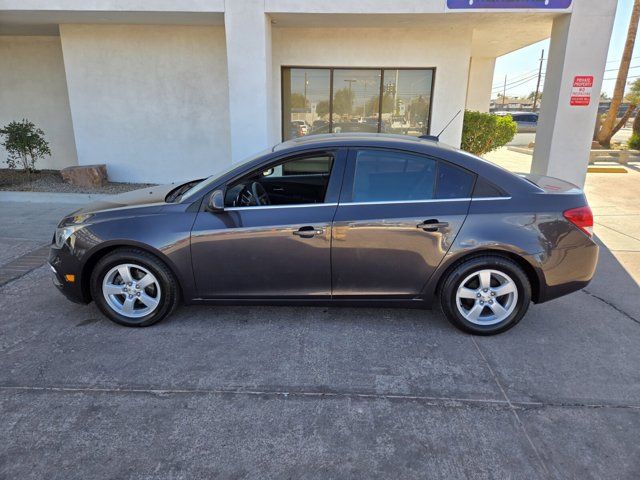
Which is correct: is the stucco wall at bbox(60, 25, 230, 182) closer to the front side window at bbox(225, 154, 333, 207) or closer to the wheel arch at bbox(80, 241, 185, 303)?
the front side window at bbox(225, 154, 333, 207)

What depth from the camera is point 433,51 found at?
9195 millimetres

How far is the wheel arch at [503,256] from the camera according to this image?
3.51 metres

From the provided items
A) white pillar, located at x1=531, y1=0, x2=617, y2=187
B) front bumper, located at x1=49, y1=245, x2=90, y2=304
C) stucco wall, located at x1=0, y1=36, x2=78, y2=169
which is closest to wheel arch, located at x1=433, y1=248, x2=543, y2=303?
front bumper, located at x1=49, y1=245, x2=90, y2=304

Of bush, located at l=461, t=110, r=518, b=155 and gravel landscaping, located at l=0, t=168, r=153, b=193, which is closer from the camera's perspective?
gravel landscaping, located at l=0, t=168, r=153, b=193

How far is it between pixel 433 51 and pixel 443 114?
134cm

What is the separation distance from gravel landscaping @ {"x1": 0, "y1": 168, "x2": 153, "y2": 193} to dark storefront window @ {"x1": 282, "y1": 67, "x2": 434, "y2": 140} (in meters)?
3.87

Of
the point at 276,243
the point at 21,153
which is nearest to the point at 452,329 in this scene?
the point at 276,243

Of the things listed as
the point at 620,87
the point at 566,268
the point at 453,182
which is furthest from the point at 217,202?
the point at 620,87

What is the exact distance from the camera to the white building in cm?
729

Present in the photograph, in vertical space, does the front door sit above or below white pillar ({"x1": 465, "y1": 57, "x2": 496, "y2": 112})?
below

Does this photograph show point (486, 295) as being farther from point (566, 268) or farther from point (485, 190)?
point (485, 190)

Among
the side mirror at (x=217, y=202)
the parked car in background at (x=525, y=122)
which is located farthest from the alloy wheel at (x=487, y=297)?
the parked car in background at (x=525, y=122)

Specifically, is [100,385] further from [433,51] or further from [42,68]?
[42,68]

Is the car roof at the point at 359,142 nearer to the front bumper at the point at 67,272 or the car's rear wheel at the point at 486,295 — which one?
the car's rear wheel at the point at 486,295
